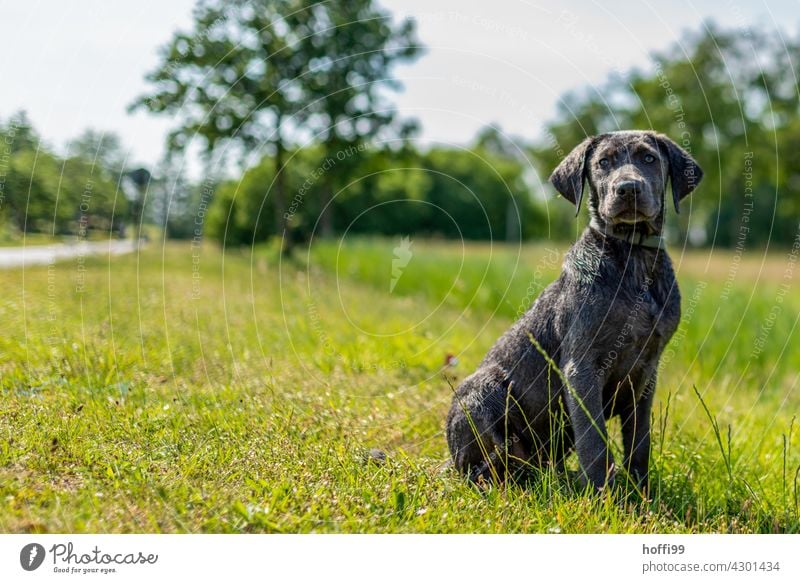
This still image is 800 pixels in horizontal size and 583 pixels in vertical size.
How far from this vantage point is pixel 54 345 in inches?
281

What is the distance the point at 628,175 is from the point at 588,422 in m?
1.70

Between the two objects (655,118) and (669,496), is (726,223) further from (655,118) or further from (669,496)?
(669,496)

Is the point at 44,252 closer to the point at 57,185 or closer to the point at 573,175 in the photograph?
the point at 57,185

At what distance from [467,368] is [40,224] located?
656 cm

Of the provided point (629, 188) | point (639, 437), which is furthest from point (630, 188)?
point (639, 437)

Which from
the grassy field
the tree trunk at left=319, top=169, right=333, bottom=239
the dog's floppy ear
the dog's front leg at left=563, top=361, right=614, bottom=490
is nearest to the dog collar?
the dog's floppy ear

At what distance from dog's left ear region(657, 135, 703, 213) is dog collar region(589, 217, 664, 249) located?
1.16 ft

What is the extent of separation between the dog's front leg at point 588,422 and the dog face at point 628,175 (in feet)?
3.61

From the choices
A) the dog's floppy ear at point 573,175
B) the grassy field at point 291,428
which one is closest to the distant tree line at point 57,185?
the grassy field at point 291,428

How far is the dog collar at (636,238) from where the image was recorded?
16.4 ft

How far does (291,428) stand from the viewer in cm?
573

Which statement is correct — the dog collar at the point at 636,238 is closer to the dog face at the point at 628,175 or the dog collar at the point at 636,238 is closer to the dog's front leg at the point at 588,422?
the dog face at the point at 628,175
